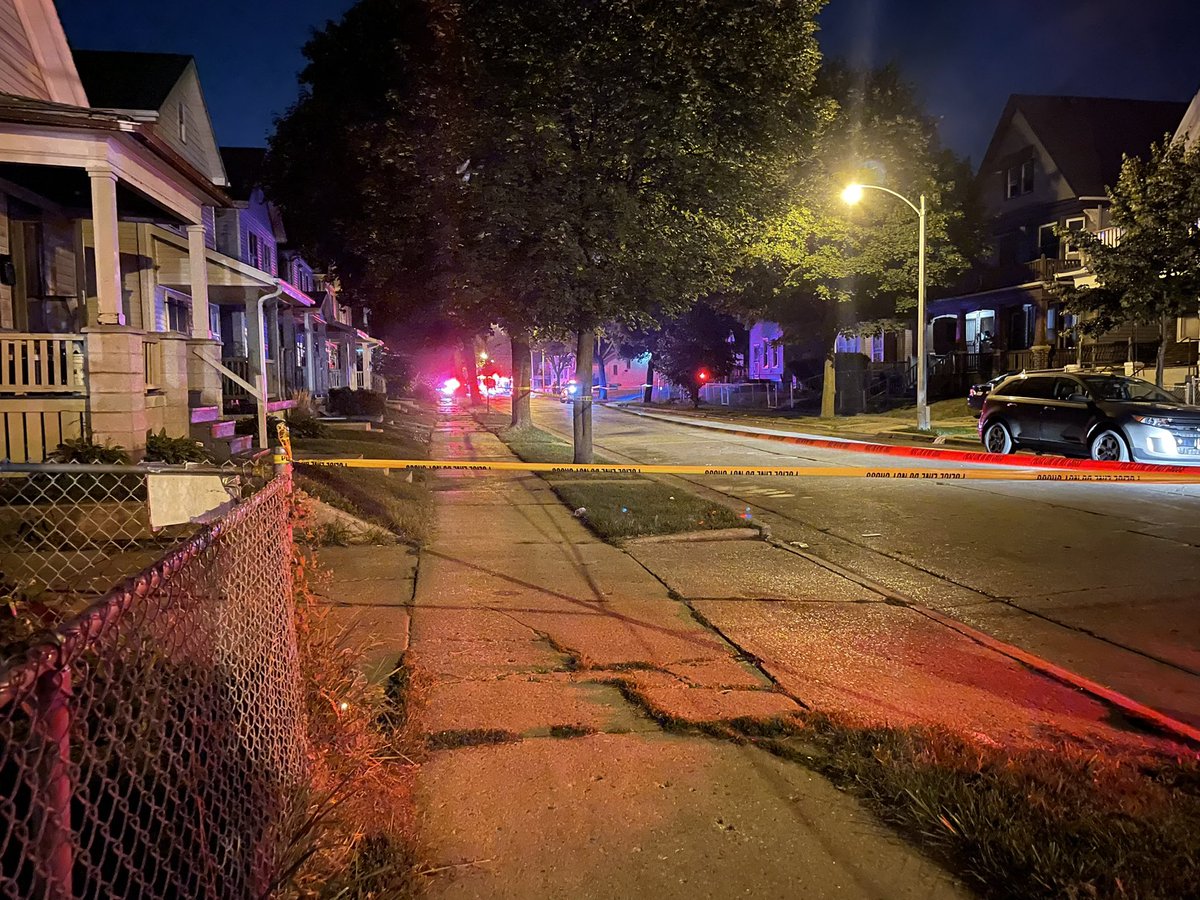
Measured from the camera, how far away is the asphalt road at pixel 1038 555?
5.66 metres

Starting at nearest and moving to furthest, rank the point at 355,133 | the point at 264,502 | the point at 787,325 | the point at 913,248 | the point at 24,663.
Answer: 1. the point at 24,663
2. the point at 264,502
3. the point at 355,133
4. the point at 913,248
5. the point at 787,325

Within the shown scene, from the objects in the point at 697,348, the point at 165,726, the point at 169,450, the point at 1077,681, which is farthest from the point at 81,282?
the point at 697,348

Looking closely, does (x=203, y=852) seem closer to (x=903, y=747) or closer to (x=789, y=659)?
(x=903, y=747)

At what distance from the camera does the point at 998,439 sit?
16891 mm

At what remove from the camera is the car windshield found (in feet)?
47.2

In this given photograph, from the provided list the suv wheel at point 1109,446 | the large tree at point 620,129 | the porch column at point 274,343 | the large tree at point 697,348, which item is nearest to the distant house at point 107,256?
the porch column at point 274,343

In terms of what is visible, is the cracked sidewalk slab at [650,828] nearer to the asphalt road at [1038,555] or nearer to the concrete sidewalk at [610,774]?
the concrete sidewalk at [610,774]

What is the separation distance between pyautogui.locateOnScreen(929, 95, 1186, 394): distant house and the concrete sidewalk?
3014cm

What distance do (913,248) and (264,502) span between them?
2766cm

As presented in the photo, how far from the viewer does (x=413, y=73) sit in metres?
14.6

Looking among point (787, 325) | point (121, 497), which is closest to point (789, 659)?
point (121, 497)

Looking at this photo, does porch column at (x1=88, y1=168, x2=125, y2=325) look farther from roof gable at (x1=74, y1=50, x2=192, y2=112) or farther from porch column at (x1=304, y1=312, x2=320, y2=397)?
porch column at (x1=304, y1=312, x2=320, y2=397)

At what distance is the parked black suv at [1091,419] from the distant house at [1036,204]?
54.4 feet

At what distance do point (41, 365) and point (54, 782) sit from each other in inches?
380
